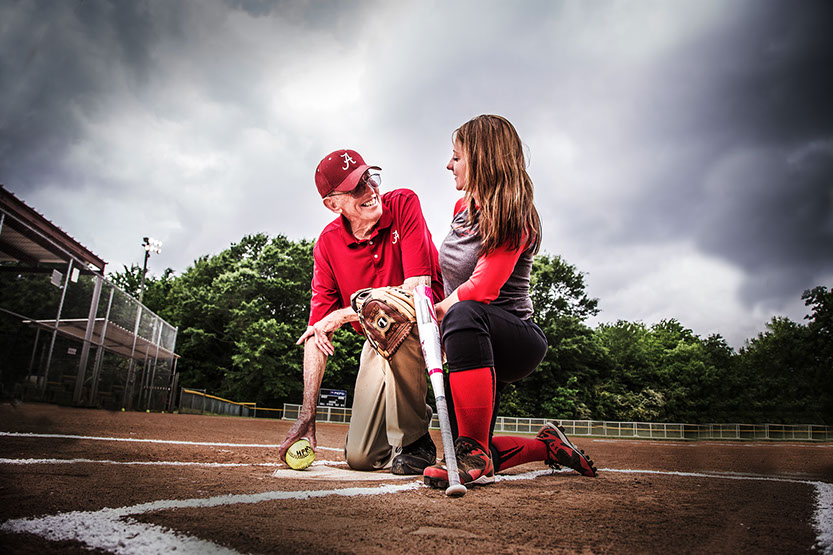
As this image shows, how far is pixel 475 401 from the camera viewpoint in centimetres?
178

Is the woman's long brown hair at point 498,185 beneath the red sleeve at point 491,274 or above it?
above

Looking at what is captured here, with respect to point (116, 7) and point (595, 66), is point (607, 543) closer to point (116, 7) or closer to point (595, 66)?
point (116, 7)

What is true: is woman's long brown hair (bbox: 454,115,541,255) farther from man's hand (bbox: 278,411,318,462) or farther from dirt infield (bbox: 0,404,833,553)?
man's hand (bbox: 278,411,318,462)

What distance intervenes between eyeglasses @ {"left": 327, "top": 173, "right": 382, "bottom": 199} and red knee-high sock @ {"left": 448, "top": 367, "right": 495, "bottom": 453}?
48.4 inches

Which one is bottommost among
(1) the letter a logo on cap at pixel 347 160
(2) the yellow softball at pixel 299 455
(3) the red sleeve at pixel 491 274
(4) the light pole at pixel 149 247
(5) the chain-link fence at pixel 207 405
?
(5) the chain-link fence at pixel 207 405

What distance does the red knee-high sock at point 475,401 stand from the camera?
1.79m

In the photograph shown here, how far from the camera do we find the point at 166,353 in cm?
1594

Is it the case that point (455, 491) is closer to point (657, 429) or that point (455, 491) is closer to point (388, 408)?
point (388, 408)

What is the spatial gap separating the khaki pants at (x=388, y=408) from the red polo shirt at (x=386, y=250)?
38 cm

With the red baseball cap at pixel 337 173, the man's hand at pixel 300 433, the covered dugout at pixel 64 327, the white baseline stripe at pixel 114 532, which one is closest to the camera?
the white baseline stripe at pixel 114 532

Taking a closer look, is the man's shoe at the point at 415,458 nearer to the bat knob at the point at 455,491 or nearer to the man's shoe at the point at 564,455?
the man's shoe at the point at 564,455

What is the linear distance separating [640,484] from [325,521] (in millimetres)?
1539

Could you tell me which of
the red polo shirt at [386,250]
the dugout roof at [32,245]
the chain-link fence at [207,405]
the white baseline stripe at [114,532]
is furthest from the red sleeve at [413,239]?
the chain-link fence at [207,405]

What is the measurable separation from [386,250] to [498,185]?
0.92 metres
